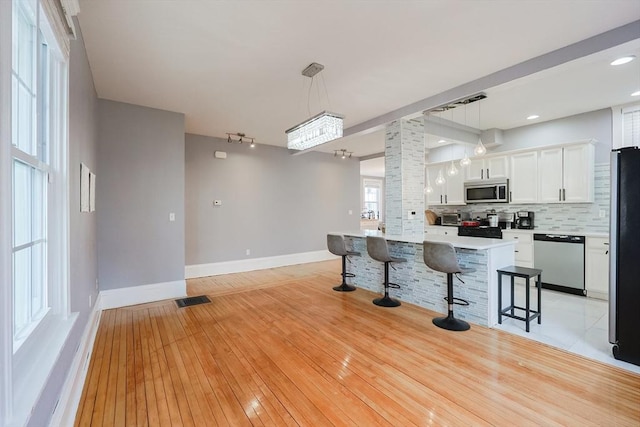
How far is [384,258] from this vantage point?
13.1ft

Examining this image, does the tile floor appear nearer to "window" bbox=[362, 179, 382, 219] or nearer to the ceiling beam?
the ceiling beam

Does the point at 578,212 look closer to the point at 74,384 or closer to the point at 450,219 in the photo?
the point at 450,219

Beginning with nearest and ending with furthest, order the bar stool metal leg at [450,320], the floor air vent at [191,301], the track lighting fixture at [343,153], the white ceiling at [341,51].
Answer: the white ceiling at [341,51]
the bar stool metal leg at [450,320]
the floor air vent at [191,301]
the track lighting fixture at [343,153]

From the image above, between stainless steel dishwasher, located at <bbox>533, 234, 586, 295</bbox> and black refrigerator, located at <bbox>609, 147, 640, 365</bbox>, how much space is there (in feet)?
7.18

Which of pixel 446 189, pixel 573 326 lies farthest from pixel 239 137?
pixel 573 326

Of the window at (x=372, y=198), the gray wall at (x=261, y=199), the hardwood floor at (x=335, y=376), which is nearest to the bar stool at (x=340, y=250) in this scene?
the hardwood floor at (x=335, y=376)

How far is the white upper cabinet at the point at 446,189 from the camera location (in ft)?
20.7

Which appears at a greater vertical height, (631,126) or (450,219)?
(631,126)

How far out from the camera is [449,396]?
2.10 m

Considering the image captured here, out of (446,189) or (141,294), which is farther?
(446,189)

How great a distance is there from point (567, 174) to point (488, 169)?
4.15ft

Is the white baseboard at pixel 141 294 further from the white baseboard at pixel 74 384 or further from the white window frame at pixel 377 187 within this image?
the white window frame at pixel 377 187

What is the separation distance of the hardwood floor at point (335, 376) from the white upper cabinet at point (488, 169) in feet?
11.7

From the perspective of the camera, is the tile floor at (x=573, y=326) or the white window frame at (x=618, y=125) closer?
the tile floor at (x=573, y=326)
